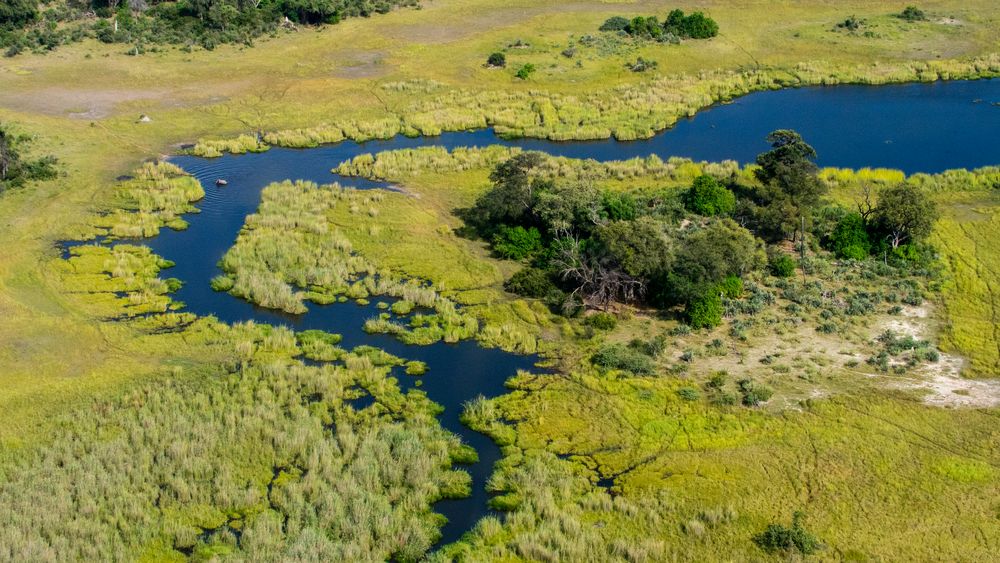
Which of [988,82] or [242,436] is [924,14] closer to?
[988,82]

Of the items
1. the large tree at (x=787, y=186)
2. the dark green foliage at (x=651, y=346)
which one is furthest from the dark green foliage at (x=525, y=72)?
the dark green foliage at (x=651, y=346)

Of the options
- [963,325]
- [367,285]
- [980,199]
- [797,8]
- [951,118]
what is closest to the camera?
[963,325]

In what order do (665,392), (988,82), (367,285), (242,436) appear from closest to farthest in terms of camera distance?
1. (242,436)
2. (665,392)
3. (367,285)
4. (988,82)

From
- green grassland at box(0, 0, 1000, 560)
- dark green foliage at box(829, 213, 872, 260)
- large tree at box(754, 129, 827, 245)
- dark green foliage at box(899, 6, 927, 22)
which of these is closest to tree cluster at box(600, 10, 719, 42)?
dark green foliage at box(899, 6, 927, 22)

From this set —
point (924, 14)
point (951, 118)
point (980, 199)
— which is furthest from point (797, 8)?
point (980, 199)

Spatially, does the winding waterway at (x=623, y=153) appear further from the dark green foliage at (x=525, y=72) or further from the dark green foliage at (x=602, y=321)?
the dark green foliage at (x=525, y=72)
